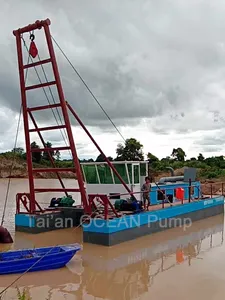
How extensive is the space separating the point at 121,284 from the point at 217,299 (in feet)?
6.57

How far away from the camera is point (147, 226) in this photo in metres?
13.0

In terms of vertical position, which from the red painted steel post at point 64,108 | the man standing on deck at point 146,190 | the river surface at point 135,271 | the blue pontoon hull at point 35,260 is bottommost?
the river surface at point 135,271

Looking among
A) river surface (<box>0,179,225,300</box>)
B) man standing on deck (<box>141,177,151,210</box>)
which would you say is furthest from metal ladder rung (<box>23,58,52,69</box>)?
river surface (<box>0,179,225,300</box>)

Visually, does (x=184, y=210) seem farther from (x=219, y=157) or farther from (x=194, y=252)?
(x=219, y=157)

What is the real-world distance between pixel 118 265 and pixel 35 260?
2.23 metres

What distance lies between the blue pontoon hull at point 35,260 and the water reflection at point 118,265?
0.16m

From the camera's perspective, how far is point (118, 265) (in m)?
9.65

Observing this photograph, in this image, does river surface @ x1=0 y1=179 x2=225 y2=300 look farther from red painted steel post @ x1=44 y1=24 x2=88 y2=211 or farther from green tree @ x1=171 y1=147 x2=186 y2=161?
green tree @ x1=171 y1=147 x2=186 y2=161

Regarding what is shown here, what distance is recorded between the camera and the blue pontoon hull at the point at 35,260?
8264 mm

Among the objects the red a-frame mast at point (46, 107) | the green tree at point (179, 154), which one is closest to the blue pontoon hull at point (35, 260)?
the red a-frame mast at point (46, 107)

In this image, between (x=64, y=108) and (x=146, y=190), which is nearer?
(x=64, y=108)

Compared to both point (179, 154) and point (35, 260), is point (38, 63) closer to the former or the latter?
point (35, 260)

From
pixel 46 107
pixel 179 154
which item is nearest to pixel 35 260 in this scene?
pixel 46 107

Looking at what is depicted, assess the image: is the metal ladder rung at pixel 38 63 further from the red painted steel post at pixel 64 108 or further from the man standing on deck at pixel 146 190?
the man standing on deck at pixel 146 190
